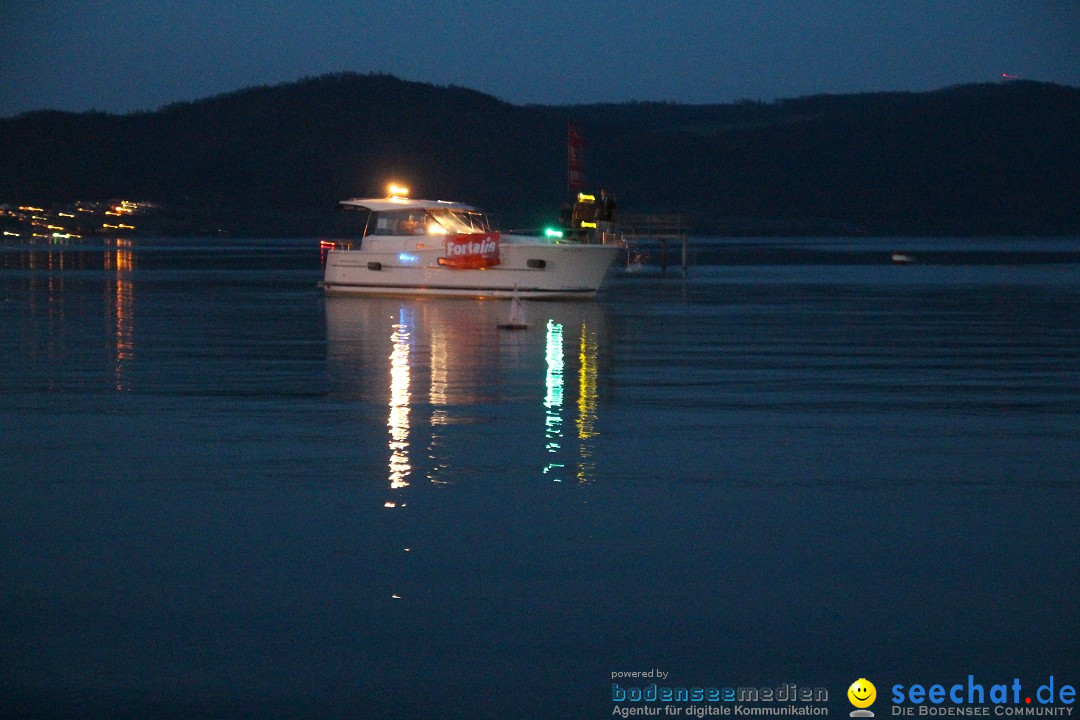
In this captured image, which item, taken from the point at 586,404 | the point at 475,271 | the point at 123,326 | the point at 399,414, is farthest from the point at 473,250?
the point at 399,414

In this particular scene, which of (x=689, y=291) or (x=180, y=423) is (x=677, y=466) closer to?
(x=180, y=423)

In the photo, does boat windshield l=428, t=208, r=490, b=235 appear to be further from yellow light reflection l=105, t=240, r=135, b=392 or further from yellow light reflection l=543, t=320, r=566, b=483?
yellow light reflection l=543, t=320, r=566, b=483

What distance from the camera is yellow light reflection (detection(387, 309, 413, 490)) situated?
1118cm

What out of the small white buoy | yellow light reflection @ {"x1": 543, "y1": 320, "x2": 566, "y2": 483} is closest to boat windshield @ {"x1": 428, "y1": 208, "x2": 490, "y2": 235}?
the small white buoy

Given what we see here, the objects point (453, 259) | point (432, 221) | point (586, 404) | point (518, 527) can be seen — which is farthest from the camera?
point (432, 221)

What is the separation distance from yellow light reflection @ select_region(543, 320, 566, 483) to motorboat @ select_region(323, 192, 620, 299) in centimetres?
1063

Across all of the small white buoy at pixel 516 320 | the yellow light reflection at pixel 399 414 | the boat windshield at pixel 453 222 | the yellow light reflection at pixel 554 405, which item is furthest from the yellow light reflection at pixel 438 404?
the boat windshield at pixel 453 222

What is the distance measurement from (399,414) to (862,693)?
837 centimetres

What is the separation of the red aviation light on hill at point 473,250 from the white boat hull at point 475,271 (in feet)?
0.41

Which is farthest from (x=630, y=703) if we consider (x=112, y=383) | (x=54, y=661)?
(x=112, y=383)

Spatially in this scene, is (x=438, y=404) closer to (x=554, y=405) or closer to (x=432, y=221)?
(x=554, y=405)

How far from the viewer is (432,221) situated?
35.4 meters

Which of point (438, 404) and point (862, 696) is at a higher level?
point (438, 404)

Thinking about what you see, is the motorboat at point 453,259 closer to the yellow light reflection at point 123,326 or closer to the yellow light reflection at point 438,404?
the yellow light reflection at point 123,326
